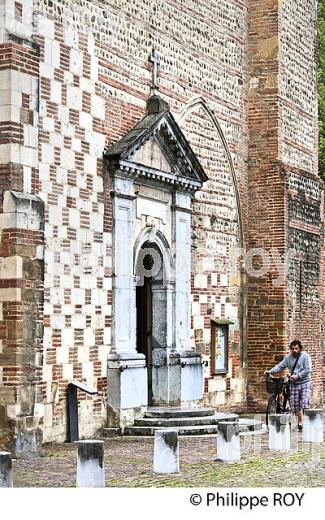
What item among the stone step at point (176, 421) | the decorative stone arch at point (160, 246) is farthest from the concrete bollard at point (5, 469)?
the decorative stone arch at point (160, 246)

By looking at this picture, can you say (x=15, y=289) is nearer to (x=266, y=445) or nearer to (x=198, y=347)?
(x=266, y=445)

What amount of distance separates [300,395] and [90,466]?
7527mm

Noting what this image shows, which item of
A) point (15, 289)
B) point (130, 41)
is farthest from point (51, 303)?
point (130, 41)

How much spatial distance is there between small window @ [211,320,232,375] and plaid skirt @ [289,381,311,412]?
312 cm

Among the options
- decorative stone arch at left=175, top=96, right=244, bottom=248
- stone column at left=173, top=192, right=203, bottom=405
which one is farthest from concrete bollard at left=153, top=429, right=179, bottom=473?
decorative stone arch at left=175, top=96, right=244, bottom=248

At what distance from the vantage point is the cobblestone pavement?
42.0 ft

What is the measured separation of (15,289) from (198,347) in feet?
22.9

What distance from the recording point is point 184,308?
2038 centimetres

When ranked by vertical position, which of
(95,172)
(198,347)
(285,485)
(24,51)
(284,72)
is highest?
(284,72)

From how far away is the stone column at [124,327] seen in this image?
17.9 metres

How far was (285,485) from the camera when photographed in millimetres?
12672

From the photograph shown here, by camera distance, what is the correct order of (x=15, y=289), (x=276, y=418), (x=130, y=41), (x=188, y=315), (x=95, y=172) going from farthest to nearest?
(x=188, y=315)
(x=130, y=41)
(x=95, y=172)
(x=276, y=418)
(x=15, y=289)

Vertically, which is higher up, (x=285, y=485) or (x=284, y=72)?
(x=284, y=72)

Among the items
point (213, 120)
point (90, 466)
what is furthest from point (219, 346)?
point (90, 466)
